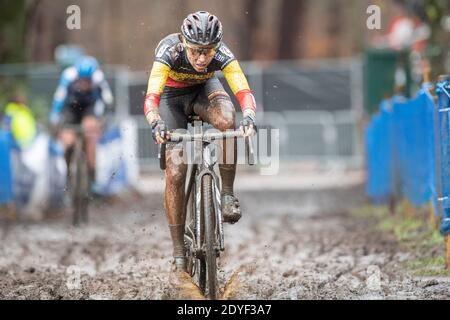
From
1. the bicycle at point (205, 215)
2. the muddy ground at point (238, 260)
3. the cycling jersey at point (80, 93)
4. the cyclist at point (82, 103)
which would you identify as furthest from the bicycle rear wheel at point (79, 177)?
the bicycle at point (205, 215)

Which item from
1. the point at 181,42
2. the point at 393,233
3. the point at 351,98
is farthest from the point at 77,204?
the point at 351,98

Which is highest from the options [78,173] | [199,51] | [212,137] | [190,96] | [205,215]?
[199,51]

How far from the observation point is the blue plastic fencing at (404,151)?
34.9 ft

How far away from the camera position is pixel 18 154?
1661 centimetres

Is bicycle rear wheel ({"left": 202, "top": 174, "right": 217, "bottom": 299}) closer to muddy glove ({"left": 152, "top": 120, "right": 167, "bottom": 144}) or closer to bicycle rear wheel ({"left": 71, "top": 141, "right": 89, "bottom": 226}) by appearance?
muddy glove ({"left": 152, "top": 120, "right": 167, "bottom": 144})

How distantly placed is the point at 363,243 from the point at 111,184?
8380 mm

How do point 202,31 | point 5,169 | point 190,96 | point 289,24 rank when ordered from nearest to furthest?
point 202,31
point 190,96
point 5,169
point 289,24

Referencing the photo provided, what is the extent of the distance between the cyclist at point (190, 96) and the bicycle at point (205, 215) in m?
0.09

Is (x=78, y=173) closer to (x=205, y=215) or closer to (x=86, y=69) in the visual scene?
(x=86, y=69)

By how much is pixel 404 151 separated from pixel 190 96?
18.1 feet

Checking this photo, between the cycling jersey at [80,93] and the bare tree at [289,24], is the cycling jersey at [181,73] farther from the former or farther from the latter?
the bare tree at [289,24]

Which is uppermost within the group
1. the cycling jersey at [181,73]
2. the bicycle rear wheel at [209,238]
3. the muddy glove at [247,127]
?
the cycling jersey at [181,73]

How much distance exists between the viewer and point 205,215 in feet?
24.2

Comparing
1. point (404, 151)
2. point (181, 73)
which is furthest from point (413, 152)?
point (181, 73)
